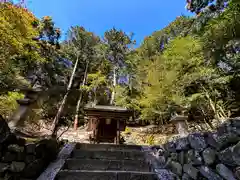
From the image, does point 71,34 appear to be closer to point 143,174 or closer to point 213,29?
point 213,29

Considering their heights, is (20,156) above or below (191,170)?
above

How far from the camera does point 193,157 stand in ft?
7.20

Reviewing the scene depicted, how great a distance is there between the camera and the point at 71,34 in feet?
42.8

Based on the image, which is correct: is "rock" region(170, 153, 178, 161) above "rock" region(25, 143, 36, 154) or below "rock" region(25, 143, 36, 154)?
below

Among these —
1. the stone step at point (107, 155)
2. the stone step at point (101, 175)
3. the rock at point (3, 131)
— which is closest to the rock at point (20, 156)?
the rock at point (3, 131)

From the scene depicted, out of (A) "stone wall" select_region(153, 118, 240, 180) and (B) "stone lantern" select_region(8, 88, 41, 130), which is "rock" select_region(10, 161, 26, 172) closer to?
(B) "stone lantern" select_region(8, 88, 41, 130)

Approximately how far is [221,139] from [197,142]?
515 mm

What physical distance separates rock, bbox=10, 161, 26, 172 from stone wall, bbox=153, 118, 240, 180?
2.52 meters

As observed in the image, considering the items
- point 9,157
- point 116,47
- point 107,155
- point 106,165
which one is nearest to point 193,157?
point 106,165

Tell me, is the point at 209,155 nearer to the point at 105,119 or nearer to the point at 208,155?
the point at 208,155

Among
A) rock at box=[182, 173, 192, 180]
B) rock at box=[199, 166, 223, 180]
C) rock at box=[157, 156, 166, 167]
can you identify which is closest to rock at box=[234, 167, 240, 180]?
rock at box=[199, 166, 223, 180]

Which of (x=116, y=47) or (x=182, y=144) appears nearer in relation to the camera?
(x=182, y=144)

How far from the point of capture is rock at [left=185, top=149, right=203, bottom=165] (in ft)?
6.77

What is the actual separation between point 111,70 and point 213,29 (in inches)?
392
